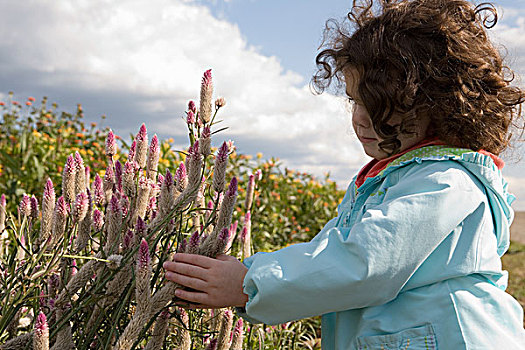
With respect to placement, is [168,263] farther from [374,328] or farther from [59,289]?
[374,328]

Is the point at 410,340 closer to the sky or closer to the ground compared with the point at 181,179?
closer to the ground

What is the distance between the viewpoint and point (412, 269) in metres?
1.45

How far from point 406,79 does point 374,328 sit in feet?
2.55

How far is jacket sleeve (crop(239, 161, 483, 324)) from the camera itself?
141cm

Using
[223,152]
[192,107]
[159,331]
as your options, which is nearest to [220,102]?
[192,107]

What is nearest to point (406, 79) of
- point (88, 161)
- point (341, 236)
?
point (341, 236)

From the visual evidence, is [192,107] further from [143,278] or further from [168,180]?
[143,278]

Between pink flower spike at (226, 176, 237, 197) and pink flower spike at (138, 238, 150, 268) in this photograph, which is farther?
pink flower spike at (226, 176, 237, 197)

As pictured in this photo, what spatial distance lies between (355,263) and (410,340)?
293 mm

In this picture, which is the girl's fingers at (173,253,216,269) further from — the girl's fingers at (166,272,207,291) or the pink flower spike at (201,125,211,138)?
the pink flower spike at (201,125,211,138)

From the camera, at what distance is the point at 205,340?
208cm

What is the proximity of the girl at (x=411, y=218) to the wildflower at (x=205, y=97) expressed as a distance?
417 millimetres

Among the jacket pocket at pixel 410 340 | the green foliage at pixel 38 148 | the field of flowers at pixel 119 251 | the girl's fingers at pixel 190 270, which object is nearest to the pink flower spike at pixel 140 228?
the field of flowers at pixel 119 251

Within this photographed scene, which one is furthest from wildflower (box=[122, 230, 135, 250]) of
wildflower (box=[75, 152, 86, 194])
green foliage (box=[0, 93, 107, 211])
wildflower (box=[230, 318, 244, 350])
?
green foliage (box=[0, 93, 107, 211])
